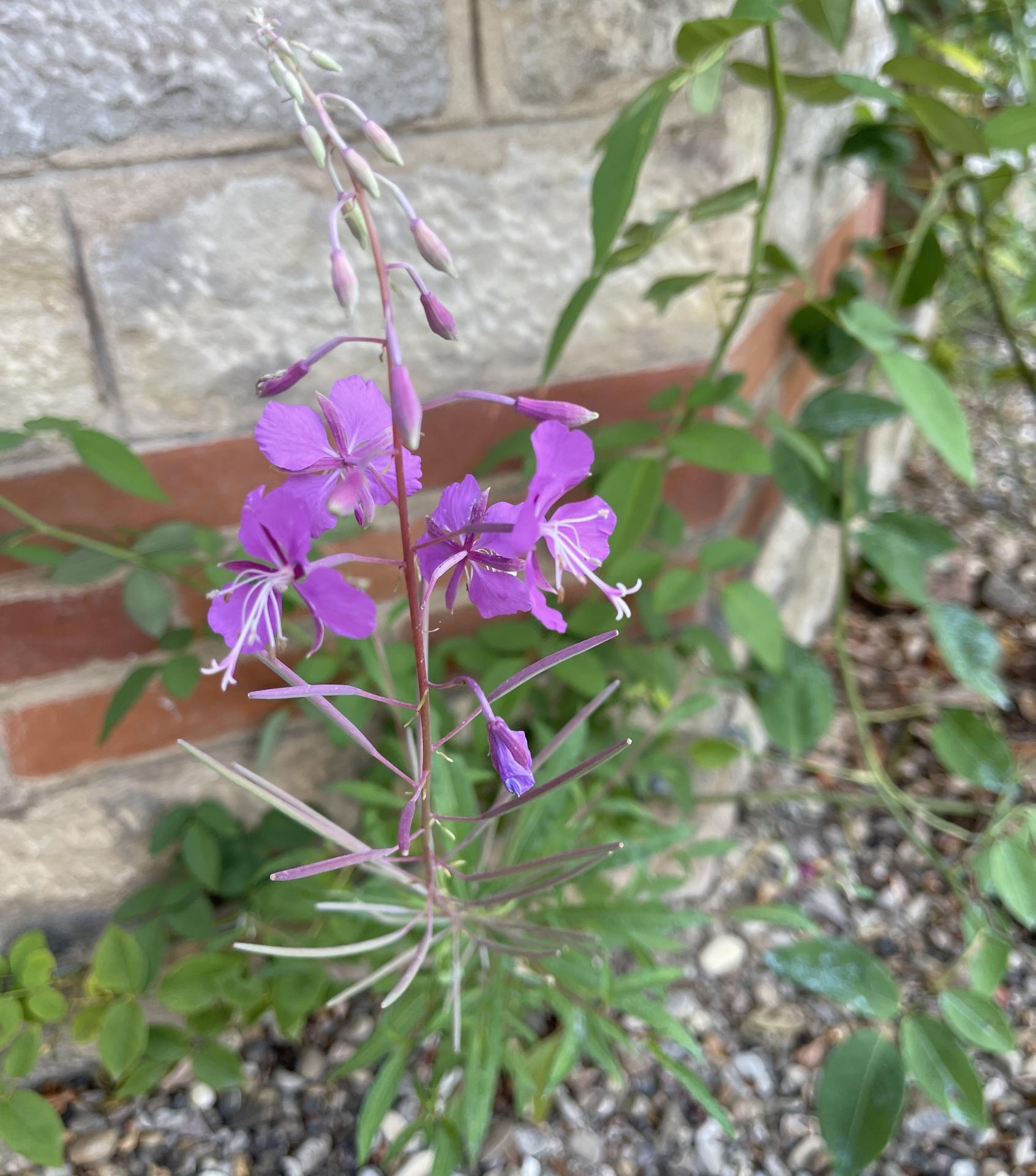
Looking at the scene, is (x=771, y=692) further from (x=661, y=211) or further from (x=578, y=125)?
(x=578, y=125)

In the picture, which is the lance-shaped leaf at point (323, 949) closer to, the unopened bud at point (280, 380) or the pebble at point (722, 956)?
the unopened bud at point (280, 380)

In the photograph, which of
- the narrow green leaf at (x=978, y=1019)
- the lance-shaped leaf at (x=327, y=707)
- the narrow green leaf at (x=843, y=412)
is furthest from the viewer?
the narrow green leaf at (x=843, y=412)

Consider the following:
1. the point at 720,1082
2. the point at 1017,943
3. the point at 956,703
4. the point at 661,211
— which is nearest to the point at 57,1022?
the point at 720,1082

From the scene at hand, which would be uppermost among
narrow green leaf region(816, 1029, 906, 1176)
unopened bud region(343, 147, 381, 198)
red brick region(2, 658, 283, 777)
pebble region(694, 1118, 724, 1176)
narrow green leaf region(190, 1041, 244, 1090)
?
unopened bud region(343, 147, 381, 198)

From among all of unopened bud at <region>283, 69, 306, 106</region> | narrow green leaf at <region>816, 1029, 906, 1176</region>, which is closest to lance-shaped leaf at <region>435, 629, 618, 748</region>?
unopened bud at <region>283, 69, 306, 106</region>

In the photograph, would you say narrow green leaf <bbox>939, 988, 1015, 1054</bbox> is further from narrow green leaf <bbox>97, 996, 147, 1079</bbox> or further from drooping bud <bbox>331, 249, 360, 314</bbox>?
drooping bud <bbox>331, 249, 360, 314</bbox>

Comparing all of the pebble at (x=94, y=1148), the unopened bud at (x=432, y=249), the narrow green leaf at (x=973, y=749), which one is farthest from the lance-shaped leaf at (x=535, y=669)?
the narrow green leaf at (x=973, y=749)
